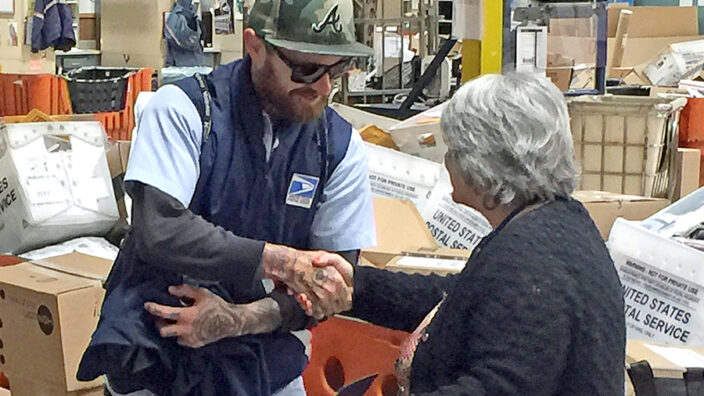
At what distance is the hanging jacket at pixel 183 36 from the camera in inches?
335

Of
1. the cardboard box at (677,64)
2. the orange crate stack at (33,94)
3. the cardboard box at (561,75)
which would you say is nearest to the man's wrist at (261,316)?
the cardboard box at (561,75)

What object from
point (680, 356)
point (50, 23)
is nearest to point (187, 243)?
point (680, 356)

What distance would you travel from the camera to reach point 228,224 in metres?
1.85

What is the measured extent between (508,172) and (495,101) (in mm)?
119

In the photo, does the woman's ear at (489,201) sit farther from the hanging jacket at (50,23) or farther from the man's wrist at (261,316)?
the hanging jacket at (50,23)

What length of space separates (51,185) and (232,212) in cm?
219

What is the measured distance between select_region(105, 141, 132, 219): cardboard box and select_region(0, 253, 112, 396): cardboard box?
1.17 metres

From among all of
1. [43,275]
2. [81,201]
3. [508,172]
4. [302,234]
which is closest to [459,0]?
[81,201]

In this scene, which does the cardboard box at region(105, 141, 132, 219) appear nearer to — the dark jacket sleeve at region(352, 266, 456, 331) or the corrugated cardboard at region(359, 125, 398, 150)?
the corrugated cardboard at region(359, 125, 398, 150)

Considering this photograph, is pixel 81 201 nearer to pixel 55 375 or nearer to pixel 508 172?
pixel 55 375

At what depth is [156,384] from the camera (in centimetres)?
185

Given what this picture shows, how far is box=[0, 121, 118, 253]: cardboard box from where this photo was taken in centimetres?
373

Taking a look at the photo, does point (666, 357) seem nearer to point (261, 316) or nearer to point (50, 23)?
point (261, 316)

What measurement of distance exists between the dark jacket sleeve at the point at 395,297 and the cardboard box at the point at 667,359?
Result: 706 millimetres
